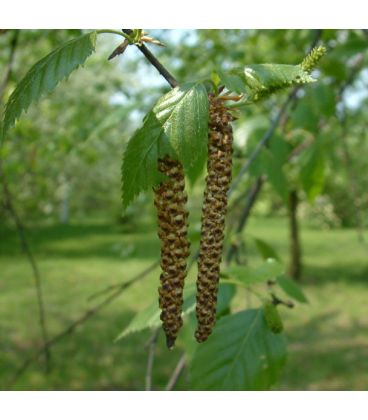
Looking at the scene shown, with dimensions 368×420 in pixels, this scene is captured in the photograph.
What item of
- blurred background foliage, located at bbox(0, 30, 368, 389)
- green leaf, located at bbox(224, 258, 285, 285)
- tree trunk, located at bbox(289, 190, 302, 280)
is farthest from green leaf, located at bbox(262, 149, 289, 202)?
tree trunk, located at bbox(289, 190, 302, 280)

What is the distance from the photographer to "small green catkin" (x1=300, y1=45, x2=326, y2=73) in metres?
0.32

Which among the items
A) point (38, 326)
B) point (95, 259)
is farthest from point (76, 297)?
point (95, 259)

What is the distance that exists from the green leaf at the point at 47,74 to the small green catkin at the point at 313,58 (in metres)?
0.15

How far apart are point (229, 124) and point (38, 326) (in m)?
5.75

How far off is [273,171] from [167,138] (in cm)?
103

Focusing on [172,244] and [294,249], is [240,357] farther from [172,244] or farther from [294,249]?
[294,249]

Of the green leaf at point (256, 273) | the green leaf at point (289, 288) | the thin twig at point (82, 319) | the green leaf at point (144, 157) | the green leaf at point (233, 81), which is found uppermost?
the green leaf at point (233, 81)

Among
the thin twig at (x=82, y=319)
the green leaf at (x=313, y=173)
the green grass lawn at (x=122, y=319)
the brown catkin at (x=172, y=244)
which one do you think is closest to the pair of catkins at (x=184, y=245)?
the brown catkin at (x=172, y=244)

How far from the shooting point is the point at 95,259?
950cm

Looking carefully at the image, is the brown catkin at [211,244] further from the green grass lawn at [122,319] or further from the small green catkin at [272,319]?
the green grass lawn at [122,319]

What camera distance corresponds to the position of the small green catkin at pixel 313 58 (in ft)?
1.04

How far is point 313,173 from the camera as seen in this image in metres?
1.65

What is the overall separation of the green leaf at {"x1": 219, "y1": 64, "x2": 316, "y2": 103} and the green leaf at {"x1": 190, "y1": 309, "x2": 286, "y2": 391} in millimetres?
517
